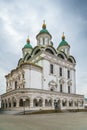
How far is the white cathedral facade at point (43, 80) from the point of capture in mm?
31781

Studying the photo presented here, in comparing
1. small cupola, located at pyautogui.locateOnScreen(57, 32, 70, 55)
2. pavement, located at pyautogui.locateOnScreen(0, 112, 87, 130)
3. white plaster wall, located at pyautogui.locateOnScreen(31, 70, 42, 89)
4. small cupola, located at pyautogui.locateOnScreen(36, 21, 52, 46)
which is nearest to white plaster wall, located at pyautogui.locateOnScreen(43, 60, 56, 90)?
white plaster wall, located at pyautogui.locateOnScreen(31, 70, 42, 89)

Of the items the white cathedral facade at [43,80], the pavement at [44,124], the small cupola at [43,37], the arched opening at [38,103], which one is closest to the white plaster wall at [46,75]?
the white cathedral facade at [43,80]

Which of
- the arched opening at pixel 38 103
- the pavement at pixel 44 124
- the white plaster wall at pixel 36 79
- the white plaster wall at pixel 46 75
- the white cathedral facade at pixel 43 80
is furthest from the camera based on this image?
the white plaster wall at pixel 46 75

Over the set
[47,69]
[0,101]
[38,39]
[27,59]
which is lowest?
[0,101]

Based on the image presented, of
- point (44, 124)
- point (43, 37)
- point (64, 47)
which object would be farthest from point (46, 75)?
point (44, 124)

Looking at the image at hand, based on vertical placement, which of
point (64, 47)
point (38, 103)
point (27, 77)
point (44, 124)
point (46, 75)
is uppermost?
point (64, 47)

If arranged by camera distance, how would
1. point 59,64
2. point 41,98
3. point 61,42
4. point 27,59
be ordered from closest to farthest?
point 41,98
point 59,64
point 27,59
point 61,42

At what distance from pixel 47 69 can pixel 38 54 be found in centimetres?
450

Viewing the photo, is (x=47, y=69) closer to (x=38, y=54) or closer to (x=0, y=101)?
(x=38, y=54)

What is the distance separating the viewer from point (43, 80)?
38.7m

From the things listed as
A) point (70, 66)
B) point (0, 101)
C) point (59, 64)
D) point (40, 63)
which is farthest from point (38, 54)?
point (0, 101)

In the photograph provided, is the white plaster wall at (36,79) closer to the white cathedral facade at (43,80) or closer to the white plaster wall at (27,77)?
the white cathedral facade at (43,80)

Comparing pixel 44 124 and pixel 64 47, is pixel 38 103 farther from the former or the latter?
pixel 44 124

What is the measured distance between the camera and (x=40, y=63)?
39.6m
